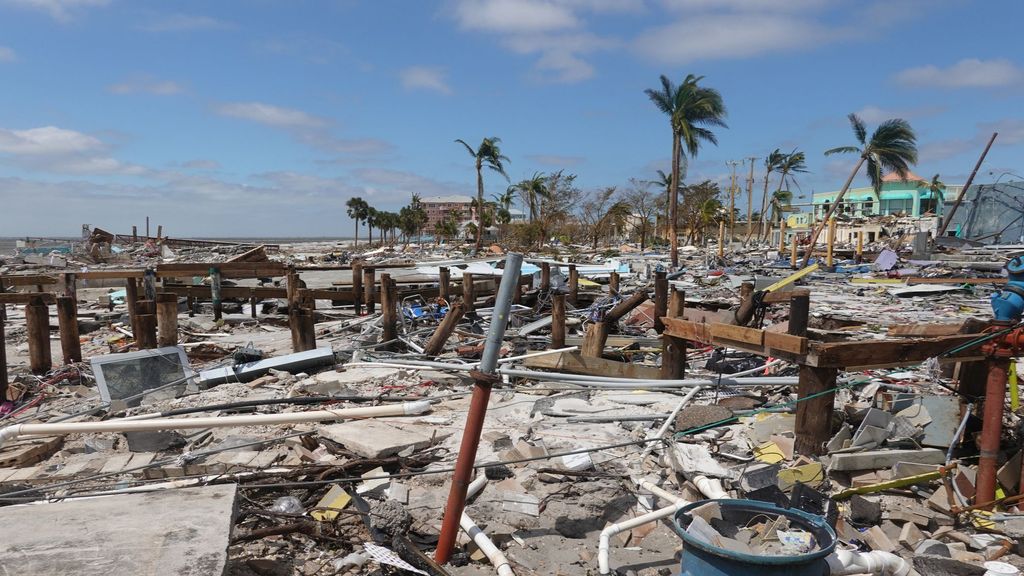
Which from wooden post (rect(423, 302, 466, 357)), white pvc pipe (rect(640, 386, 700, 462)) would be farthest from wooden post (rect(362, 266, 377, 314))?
white pvc pipe (rect(640, 386, 700, 462))

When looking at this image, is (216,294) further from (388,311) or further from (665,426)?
(665,426)

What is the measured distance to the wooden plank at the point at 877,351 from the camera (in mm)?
5438

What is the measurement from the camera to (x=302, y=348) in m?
11.3

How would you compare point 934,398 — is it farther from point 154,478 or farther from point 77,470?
point 77,470

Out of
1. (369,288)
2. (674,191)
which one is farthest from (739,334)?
(674,191)

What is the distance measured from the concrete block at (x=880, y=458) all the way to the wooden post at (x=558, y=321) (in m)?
6.42

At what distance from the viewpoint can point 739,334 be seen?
632 cm

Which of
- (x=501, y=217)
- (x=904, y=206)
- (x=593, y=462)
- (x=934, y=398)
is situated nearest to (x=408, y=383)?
(x=593, y=462)

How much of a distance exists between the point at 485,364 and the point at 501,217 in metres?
63.2

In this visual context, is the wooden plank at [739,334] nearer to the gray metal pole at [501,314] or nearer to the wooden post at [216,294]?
the gray metal pole at [501,314]

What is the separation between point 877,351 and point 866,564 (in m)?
2.10

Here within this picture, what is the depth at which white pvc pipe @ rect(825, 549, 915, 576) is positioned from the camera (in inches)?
153

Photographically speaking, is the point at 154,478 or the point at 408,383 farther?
the point at 408,383

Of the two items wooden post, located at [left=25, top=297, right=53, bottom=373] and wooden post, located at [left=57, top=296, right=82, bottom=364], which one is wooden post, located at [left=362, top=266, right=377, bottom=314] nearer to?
wooden post, located at [left=57, top=296, right=82, bottom=364]
